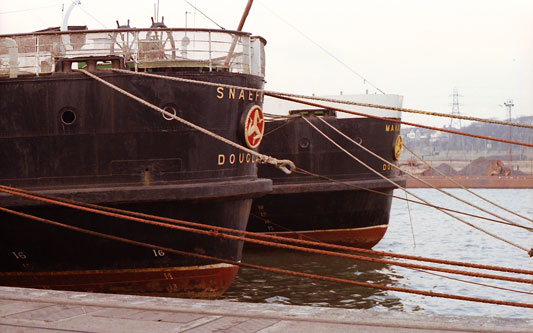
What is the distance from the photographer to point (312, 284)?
12.8 metres

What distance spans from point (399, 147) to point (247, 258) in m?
5.09

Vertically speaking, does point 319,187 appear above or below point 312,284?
above

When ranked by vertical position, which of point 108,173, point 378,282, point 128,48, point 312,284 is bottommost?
point 378,282

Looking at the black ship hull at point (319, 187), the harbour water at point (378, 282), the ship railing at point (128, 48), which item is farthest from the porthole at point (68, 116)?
the black ship hull at point (319, 187)

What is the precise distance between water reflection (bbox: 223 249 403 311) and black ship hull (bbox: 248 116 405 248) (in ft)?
2.71

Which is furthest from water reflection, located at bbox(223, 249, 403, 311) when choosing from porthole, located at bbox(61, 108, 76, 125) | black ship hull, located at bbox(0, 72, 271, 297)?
porthole, located at bbox(61, 108, 76, 125)

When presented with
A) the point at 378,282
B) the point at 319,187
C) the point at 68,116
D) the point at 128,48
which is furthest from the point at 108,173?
the point at 319,187

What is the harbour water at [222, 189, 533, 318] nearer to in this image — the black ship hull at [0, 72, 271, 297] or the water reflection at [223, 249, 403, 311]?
the water reflection at [223, 249, 403, 311]

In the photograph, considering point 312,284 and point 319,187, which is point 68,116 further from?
point 319,187

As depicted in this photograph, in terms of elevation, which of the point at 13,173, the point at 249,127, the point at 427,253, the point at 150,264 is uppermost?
the point at 249,127

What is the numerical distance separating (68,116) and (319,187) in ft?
25.5

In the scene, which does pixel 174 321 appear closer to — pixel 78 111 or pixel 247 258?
pixel 78 111

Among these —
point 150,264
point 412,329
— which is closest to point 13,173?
point 150,264

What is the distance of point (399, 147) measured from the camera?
17.8 m
